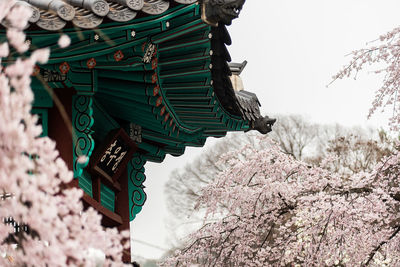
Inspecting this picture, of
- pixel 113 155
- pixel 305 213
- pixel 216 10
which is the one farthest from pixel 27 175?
pixel 305 213

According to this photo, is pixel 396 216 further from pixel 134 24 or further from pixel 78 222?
pixel 78 222

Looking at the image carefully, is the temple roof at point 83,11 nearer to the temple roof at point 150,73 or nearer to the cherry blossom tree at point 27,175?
the temple roof at point 150,73

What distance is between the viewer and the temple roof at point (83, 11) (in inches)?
167

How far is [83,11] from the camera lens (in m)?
4.39

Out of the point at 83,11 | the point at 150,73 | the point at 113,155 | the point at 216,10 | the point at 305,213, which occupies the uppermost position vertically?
the point at 216,10

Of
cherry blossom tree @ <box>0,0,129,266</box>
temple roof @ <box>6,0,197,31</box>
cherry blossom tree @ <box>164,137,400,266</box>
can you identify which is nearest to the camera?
cherry blossom tree @ <box>0,0,129,266</box>

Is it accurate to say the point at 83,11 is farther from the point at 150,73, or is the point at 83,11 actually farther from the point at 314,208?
the point at 314,208

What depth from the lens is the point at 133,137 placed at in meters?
6.98

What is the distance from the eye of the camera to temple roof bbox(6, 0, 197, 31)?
4.25 m

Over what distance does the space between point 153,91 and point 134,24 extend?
3.33 feet

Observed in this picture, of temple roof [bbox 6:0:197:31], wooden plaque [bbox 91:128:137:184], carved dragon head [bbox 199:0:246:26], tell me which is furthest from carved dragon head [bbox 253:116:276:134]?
temple roof [bbox 6:0:197:31]

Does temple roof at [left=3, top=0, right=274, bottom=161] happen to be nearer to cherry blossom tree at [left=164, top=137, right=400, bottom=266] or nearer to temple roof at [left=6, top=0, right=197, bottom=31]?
temple roof at [left=6, top=0, right=197, bottom=31]

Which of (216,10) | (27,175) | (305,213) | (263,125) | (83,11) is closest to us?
(27,175)

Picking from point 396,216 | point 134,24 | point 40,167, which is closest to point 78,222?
point 40,167
